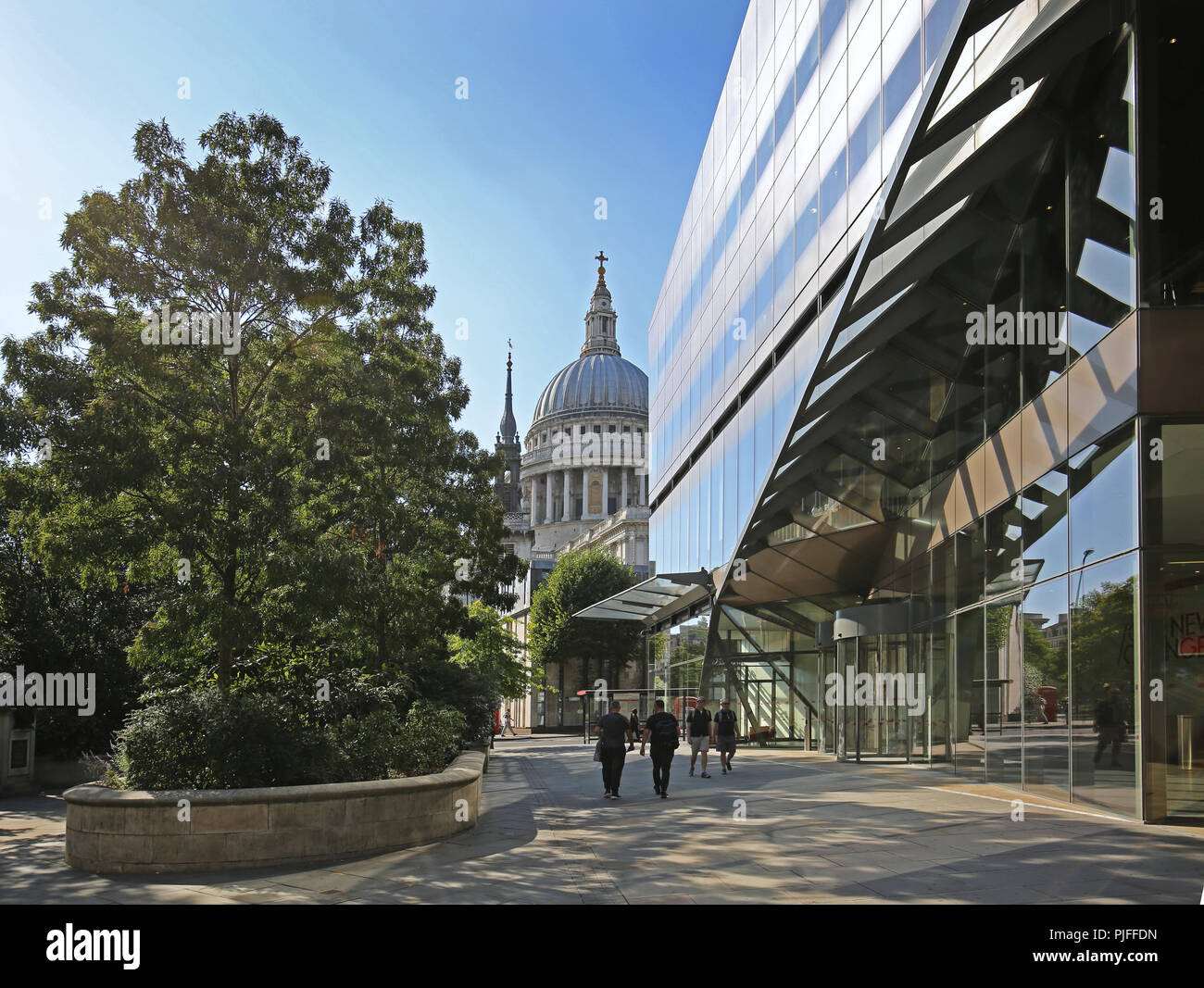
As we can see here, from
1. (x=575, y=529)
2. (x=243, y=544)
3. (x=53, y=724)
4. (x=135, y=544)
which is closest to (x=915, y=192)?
(x=243, y=544)

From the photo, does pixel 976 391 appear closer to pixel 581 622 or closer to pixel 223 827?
pixel 223 827

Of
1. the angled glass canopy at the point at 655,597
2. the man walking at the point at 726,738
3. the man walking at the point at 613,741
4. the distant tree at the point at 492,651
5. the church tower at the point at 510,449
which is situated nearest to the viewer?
the man walking at the point at 613,741

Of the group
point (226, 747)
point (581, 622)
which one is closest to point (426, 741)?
point (226, 747)

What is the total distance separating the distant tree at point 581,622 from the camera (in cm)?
8150

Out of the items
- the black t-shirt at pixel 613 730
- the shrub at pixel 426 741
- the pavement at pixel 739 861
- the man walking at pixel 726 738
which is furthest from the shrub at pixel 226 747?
the man walking at pixel 726 738

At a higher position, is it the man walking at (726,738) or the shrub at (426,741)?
the shrub at (426,741)

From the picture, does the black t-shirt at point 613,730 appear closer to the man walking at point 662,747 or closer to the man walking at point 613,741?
the man walking at point 613,741

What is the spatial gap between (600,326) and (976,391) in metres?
157

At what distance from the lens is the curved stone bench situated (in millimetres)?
10594

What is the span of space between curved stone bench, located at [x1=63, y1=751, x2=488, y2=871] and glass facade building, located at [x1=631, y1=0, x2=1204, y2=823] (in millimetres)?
8445

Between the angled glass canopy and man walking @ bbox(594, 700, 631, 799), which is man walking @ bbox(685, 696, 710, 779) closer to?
man walking @ bbox(594, 700, 631, 799)

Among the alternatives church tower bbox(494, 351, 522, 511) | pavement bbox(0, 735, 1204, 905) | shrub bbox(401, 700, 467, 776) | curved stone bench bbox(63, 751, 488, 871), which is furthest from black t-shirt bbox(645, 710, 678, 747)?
church tower bbox(494, 351, 522, 511)

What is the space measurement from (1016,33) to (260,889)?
1338 centimetres

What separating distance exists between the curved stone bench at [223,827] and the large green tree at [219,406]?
3.01 meters
